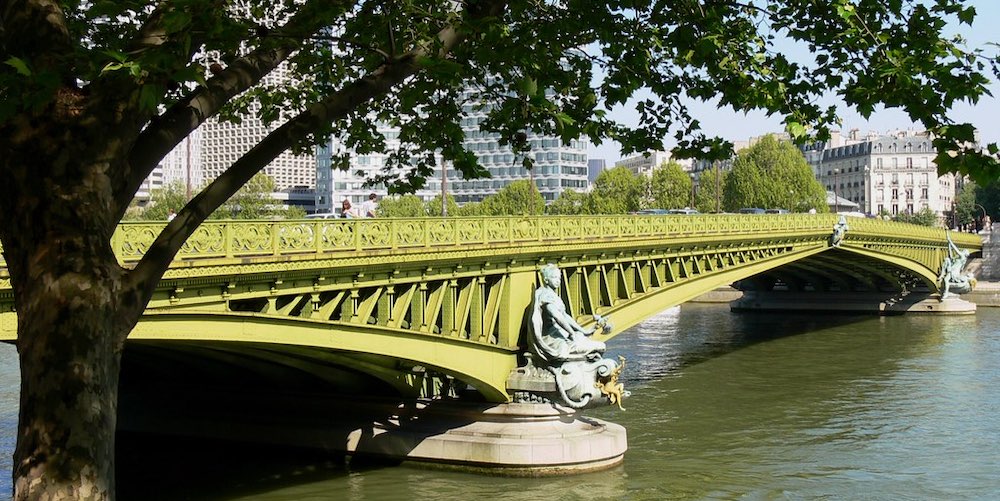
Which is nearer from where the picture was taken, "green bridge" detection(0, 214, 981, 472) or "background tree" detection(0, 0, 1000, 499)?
"background tree" detection(0, 0, 1000, 499)

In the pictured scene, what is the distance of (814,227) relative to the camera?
5272cm

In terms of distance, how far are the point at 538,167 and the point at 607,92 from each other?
573 ft

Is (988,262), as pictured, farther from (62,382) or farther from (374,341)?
(62,382)

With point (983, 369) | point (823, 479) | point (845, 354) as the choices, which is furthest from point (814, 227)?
point (823, 479)

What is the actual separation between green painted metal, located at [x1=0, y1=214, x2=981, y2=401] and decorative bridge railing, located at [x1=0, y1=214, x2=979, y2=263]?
0.08 feet

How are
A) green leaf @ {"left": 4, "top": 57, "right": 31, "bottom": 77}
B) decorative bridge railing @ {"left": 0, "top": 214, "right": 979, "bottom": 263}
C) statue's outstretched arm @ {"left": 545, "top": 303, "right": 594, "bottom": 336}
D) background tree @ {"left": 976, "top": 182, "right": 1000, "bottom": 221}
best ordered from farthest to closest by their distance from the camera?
background tree @ {"left": 976, "top": 182, "right": 1000, "bottom": 221} → statue's outstretched arm @ {"left": 545, "top": 303, "right": 594, "bottom": 336} → decorative bridge railing @ {"left": 0, "top": 214, "right": 979, "bottom": 263} → green leaf @ {"left": 4, "top": 57, "right": 31, "bottom": 77}

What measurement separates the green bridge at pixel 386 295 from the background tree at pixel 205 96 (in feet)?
Answer: 23.0

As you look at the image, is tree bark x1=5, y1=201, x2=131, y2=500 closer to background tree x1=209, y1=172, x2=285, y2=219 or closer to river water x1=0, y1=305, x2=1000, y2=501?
river water x1=0, y1=305, x2=1000, y2=501

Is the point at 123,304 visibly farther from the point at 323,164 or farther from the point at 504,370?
the point at 323,164

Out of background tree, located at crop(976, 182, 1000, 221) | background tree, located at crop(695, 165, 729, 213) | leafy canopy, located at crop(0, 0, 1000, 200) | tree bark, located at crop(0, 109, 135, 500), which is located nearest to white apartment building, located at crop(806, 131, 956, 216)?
background tree, located at crop(976, 182, 1000, 221)

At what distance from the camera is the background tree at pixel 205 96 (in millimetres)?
7957

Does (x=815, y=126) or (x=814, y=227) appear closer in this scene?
(x=815, y=126)

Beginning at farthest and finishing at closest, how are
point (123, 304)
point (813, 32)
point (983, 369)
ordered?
point (983, 369), point (813, 32), point (123, 304)

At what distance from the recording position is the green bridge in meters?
18.8
